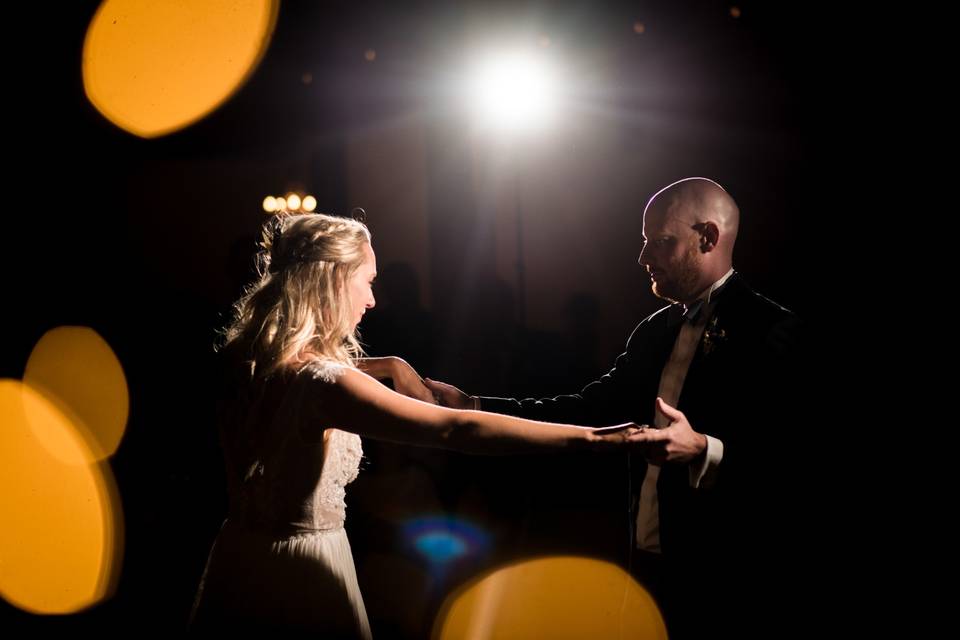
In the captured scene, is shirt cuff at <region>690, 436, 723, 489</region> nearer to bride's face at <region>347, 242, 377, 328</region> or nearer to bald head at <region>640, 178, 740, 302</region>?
bald head at <region>640, 178, 740, 302</region>

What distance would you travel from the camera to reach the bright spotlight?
3.96 meters

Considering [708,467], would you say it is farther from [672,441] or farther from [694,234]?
[694,234]

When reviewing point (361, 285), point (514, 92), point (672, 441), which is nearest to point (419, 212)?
point (514, 92)

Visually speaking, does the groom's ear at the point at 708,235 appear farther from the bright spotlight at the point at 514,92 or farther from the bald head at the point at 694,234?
the bright spotlight at the point at 514,92

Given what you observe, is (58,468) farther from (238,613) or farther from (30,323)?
(238,613)

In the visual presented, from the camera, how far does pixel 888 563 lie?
2.56 meters

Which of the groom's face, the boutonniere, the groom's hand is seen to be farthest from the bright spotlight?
the groom's hand

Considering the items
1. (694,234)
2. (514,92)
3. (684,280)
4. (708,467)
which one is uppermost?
(514,92)

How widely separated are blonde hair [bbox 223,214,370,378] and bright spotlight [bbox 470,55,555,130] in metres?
2.21

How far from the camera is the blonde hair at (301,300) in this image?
192 cm

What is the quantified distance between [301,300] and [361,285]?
201mm

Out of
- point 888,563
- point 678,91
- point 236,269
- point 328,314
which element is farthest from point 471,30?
point 888,563

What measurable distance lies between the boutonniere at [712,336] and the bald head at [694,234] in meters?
0.18

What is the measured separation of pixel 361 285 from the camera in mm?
2119
